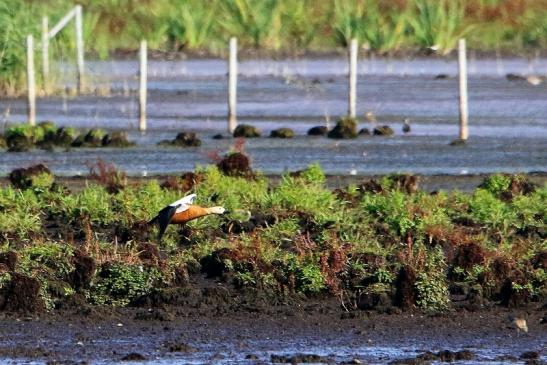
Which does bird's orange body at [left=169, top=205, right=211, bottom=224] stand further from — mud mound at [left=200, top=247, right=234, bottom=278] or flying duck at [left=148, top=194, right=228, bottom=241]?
mud mound at [left=200, top=247, right=234, bottom=278]

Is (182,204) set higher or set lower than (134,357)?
higher

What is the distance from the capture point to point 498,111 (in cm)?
3092

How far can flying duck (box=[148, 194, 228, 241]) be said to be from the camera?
43.6ft

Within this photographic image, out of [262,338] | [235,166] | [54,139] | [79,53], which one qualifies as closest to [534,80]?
[79,53]

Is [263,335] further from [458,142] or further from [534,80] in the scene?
[534,80]

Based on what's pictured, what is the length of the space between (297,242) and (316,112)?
17.7 m

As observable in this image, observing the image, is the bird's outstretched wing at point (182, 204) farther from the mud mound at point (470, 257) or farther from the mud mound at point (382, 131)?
the mud mound at point (382, 131)

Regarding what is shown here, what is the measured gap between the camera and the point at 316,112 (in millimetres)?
31250

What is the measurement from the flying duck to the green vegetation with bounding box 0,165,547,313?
0.76 feet

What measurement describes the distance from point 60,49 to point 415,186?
19.3 m

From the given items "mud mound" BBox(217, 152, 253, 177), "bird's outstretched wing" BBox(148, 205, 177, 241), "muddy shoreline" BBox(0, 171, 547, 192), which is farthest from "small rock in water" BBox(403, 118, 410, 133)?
"bird's outstretched wing" BBox(148, 205, 177, 241)

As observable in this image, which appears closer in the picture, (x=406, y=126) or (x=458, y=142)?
(x=458, y=142)

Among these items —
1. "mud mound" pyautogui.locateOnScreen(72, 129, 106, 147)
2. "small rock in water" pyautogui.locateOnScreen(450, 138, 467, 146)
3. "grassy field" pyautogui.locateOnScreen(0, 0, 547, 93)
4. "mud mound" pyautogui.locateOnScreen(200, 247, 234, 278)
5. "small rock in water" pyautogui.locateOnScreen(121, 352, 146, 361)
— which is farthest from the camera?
"grassy field" pyautogui.locateOnScreen(0, 0, 547, 93)

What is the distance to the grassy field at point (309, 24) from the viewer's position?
42.1 metres
